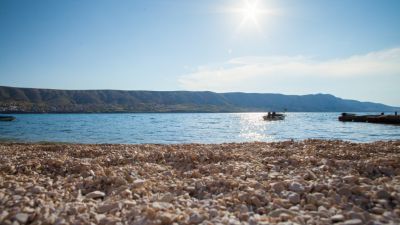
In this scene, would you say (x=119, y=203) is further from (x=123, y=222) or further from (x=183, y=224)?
(x=183, y=224)

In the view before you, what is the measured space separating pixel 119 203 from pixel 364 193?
Answer: 491 centimetres

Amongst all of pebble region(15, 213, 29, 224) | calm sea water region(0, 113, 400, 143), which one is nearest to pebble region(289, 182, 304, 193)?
pebble region(15, 213, 29, 224)

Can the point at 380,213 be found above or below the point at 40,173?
above

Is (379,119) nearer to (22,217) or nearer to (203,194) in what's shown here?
(203,194)

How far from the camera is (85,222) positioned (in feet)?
15.0

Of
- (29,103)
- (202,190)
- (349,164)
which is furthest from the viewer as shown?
(29,103)

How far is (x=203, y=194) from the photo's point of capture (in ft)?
20.3

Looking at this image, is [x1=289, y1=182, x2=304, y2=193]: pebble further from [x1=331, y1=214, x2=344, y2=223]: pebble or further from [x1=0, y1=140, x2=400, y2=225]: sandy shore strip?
[x1=331, y1=214, x2=344, y2=223]: pebble

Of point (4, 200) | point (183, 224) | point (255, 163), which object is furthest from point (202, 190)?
point (4, 200)

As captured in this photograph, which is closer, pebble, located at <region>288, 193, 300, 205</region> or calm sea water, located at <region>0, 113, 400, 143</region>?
pebble, located at <region>288, 193, 300, 205</region>

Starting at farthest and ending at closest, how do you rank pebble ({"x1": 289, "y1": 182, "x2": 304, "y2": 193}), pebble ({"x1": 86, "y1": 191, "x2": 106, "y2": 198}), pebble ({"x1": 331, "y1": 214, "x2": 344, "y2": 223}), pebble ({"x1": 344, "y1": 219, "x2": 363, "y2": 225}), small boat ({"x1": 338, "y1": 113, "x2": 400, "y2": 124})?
1. small boat ({"x1": 338, "y1": 113, "x2": 400, "y2": 124})
2. pebble ({"x1": 86, "y1": 191, "x2": 106, "y2": 198})
3. pebble ({"x1": 289, "y1": 182, "x2": 304, "y2": 193})
4. pebble ({"x1": 331, "y1": 214, "x2": 344, "y2": 223})
5. pebble ({"x1": 344, "y1": 219, "x2": 363, "y2": 225})

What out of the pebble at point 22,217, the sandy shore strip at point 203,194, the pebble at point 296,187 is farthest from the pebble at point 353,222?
the pebble at point 22,217

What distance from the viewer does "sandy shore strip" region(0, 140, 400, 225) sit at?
184 inches

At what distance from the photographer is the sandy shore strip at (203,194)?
4.67 metres
